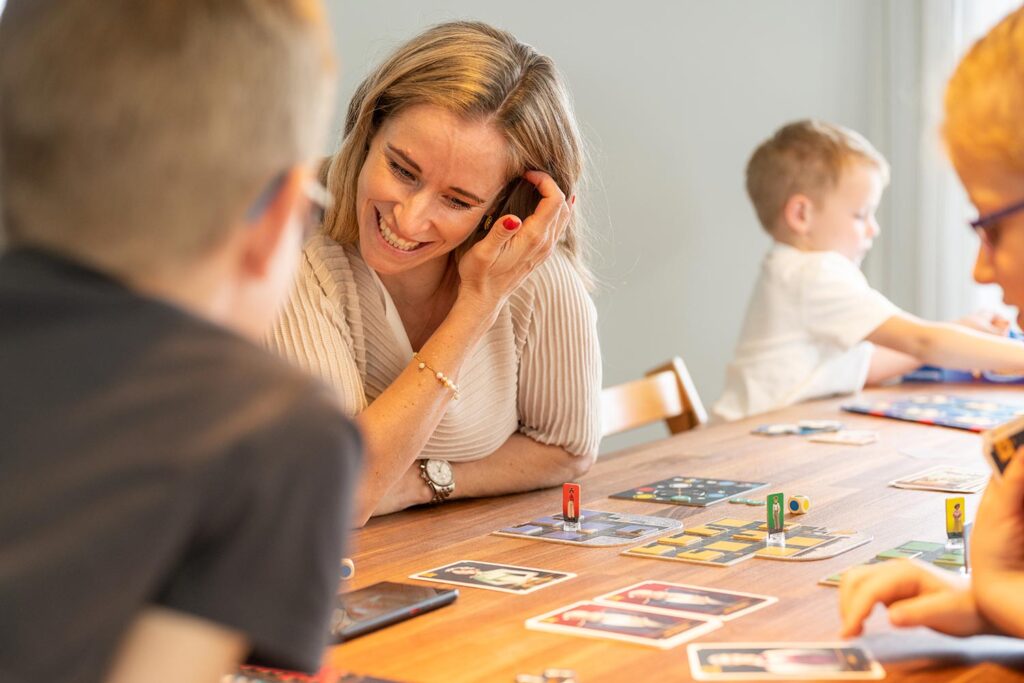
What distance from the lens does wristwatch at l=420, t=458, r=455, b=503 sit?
1.85 meters

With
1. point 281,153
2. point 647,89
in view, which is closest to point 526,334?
point 281,153

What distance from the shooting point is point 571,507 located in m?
1.67

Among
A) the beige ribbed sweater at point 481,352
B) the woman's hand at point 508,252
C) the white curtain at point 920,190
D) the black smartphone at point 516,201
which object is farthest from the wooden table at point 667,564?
the white curtain at point 920,190

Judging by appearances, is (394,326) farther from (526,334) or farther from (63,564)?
(63,564)

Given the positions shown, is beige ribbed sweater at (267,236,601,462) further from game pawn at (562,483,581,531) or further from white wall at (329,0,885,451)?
white wall at (329,0,885,451)

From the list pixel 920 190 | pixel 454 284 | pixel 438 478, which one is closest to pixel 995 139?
pixel 438 478

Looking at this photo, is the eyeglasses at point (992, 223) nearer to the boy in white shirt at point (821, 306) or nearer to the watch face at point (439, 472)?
the watch face at point (439, 472)

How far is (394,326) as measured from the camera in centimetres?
195

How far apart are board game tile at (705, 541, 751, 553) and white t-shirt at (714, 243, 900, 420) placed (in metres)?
1.61

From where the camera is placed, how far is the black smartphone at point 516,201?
1.98 meters

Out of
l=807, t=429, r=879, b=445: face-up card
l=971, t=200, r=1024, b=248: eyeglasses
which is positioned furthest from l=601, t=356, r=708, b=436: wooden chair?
l=971, t=200, r=1024, b=248: eyeglasses

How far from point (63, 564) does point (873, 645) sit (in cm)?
78

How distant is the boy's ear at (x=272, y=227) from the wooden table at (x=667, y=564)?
499 millimetres

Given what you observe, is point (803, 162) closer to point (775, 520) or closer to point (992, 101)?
point (775, 520)
